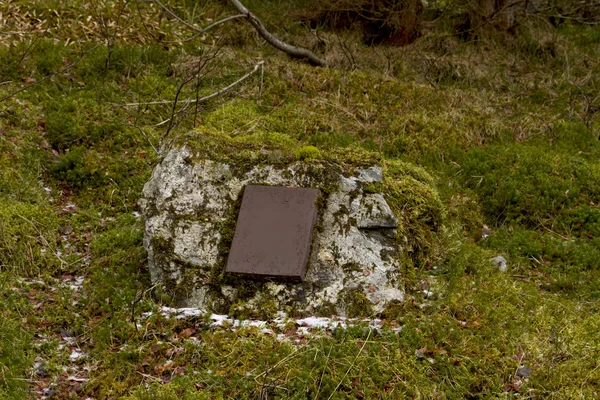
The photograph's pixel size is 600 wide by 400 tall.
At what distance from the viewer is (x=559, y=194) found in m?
8.21

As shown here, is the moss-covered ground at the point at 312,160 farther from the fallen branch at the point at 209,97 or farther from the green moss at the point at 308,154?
the fallen branch at the point at 209,97

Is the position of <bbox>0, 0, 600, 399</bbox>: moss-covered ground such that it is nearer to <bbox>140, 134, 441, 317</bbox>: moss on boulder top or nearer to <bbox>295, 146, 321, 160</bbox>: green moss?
<bbox>295, 146, 321, 160</bbox>: green moss

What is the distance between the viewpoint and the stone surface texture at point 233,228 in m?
5.82

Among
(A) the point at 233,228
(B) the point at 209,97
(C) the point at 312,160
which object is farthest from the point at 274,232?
(B) the point at 209,97

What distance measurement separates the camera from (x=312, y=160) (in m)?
6.51

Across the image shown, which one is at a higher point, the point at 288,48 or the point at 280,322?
the point at 280,322

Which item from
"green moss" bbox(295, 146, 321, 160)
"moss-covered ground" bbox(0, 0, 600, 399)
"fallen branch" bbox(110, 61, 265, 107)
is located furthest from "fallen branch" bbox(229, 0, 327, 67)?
"green moss" bbox(295, 146, 321, 160)

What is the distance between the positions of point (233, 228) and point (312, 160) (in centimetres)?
97

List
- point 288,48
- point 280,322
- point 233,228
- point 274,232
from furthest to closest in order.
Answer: point 288,48 < point 233,228 < point 274,232 < point 280,322

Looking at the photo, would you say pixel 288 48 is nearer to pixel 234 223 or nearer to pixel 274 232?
pixel 234 223

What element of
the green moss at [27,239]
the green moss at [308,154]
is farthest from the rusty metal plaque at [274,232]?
the green moss at [27,239]

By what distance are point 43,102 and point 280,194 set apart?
4.57m

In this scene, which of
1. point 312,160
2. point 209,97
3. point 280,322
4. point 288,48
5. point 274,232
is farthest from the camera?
point 288,48

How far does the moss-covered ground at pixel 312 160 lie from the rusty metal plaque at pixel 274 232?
56 centimetres
